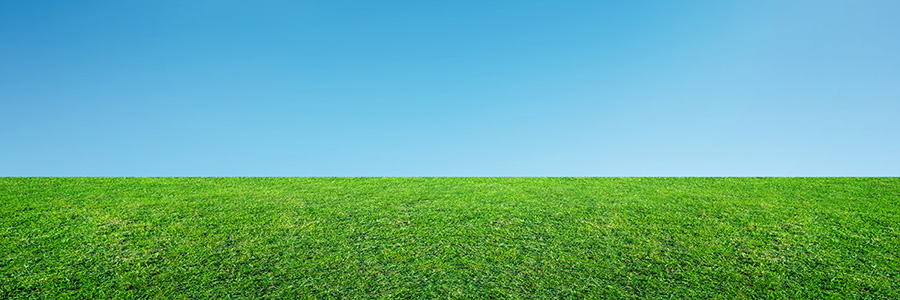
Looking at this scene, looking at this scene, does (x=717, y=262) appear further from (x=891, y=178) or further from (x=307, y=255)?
(x=891, y=178)

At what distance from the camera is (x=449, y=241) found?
3596 millimetres

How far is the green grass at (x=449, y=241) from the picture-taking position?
2.87 meters

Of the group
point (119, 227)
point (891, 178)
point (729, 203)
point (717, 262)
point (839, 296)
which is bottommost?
point (839, 296)

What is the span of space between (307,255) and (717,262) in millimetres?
2614

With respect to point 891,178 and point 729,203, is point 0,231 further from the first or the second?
point 891,178

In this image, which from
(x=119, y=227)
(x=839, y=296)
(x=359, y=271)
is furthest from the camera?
(x=119, y=227)

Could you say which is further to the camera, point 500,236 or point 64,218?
point 64,218

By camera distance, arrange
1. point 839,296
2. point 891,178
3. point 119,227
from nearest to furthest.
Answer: point 839,296
point 119,227
point 891,178

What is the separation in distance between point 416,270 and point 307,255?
773 mm

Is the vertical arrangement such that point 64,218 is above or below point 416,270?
above

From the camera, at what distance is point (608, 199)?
195 inches

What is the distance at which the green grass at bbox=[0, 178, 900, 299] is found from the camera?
9.43ft

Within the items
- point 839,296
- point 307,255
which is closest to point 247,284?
point 307,255

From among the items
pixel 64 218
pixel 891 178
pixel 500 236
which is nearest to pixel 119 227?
pixel 64 218
